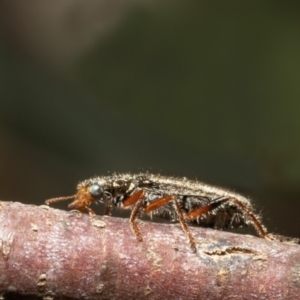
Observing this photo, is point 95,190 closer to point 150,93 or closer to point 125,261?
point 125,261

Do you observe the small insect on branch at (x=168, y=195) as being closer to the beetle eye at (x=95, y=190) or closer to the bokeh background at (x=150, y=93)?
the beetle eye at (x=95, y=190)

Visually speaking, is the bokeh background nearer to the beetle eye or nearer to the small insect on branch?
the small insect on branch

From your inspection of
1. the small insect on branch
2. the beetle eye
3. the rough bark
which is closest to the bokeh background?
the small insect on branch

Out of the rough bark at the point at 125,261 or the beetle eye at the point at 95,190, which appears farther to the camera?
the beetle eye at the point at 95,190

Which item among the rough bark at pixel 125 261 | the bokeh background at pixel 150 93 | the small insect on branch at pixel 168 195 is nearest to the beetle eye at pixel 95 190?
the small insect on branch at pixel 168 195

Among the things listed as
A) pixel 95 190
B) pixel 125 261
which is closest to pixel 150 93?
pixel 95 190

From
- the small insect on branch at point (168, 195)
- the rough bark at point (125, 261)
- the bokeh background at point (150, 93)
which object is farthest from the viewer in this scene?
the bokeh background at point (150, 93)

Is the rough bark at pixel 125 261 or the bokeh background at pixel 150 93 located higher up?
the bokeh background at pixel 150 93

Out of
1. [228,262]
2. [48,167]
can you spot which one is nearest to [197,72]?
[48,167]
